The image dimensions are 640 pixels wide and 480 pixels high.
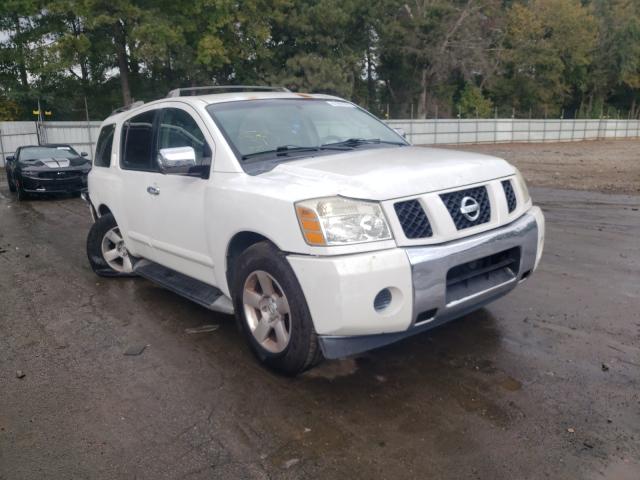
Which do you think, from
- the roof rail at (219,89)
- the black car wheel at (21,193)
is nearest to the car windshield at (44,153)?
the black car wheel at (21,193)

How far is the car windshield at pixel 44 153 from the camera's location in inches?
586

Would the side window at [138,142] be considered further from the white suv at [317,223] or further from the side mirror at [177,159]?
the side mirror at [177,159]

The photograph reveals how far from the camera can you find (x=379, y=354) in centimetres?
396

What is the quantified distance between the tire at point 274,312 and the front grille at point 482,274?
874 mm

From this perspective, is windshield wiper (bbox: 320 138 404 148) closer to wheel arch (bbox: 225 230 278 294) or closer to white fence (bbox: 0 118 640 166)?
wheel arch (bbox: 225 230 278 294)

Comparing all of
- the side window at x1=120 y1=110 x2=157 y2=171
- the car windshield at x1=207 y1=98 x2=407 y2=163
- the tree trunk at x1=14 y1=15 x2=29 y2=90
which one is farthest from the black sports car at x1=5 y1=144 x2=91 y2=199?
the tree trunk at x1=14 y1=15 x2=29 y2=90

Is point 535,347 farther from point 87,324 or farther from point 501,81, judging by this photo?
point 501,81

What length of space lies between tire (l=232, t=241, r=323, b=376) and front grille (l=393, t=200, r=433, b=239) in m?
0.70

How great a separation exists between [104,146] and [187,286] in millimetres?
2348

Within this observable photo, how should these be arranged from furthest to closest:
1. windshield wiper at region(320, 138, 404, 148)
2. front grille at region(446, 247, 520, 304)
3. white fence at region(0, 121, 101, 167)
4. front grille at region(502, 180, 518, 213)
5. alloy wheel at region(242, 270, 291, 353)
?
white fence at region(0, 121, 101, 167), windshield wiper at region(320, 138, 404, 148), front grille at region(502, 180, 518, 213), alloy wheel at region(242, 270, 291, 353), front grille at region(446, 247, 520, 304)

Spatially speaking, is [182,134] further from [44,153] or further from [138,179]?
[44,153]

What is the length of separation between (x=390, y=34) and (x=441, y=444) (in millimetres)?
43866

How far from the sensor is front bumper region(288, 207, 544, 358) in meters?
3.05

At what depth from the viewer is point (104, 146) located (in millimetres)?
6051
